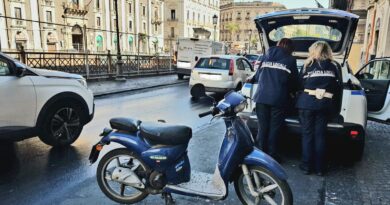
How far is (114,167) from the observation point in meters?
3.66

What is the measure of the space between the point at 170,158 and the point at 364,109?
3027mm

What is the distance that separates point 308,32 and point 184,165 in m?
4.83

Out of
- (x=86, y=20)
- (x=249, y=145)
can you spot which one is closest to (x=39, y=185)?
(x=249, y=145)

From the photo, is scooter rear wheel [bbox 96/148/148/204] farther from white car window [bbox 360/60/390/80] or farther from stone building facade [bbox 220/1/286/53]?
stone building facade [bbox 220/1/286/53]

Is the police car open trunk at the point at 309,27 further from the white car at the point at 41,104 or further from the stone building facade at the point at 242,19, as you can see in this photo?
the stone building facade at the point at 242,19

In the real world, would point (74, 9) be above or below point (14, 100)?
above

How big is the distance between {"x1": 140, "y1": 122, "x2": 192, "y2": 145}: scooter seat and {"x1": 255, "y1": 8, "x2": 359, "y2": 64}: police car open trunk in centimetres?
331

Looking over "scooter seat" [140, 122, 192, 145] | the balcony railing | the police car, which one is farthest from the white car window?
the balcony railing

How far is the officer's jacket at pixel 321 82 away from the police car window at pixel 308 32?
7.28ft

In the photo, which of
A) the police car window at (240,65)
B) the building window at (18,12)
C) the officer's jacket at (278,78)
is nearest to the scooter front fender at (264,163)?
the officer's jacket at (278,78)

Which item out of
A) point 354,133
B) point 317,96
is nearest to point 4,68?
point 317,96

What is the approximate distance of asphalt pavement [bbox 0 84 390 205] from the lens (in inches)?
147

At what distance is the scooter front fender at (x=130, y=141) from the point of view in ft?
11.2

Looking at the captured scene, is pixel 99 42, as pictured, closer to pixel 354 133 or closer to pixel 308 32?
pixel 308 32
